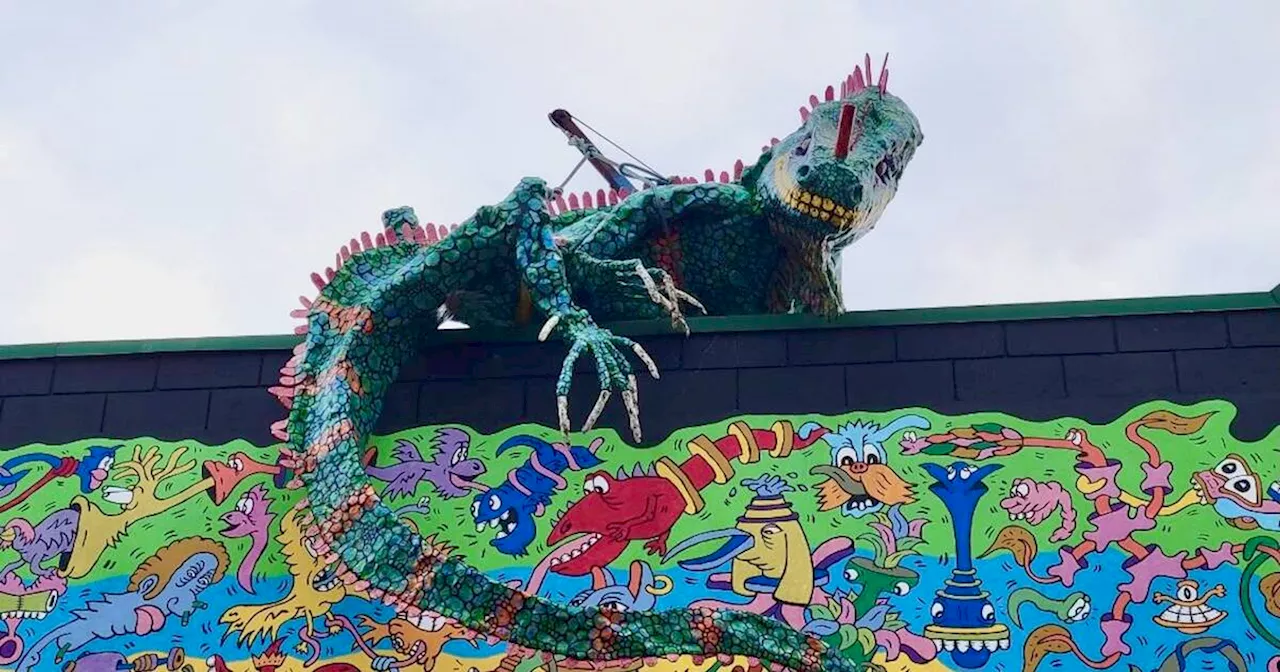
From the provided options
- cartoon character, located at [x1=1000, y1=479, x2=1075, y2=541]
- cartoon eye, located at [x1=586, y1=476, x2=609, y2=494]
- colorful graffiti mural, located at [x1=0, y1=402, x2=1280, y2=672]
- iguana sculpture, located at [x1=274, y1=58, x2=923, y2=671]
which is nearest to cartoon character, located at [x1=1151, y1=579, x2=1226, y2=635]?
colorful graffiti mural, located at [x1=0, y1=402, x2=1280, y2=672]

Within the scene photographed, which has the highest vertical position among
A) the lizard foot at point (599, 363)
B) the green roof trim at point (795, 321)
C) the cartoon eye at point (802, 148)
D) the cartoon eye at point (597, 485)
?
the cartoon eye at point (802, 148)

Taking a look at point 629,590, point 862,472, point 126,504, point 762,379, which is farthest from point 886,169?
point 126,504

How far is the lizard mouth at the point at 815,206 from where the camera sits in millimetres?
6539

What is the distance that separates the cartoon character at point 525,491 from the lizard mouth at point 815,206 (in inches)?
52.7

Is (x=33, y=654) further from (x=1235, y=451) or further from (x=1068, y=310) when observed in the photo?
(x=1235, y=451)

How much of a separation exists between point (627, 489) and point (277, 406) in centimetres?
164

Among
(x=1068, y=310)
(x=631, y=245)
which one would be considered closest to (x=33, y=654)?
(x=631, y=245)

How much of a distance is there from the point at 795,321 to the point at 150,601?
291 cm

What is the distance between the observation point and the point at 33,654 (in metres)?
6.12

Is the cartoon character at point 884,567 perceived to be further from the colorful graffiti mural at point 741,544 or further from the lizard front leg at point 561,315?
the lizard front leg at point 561,315

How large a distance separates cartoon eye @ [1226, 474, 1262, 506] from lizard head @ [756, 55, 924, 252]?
73.3 inches

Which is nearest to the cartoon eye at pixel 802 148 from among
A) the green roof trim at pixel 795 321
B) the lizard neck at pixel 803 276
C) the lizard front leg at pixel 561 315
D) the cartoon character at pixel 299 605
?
the lizard neck at pixel 803 276

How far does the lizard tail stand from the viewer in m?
5.78

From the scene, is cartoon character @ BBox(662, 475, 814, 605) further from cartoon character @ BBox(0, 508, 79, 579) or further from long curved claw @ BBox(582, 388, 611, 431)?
cartoon character @ BBox(0, 508, 79, 579)
